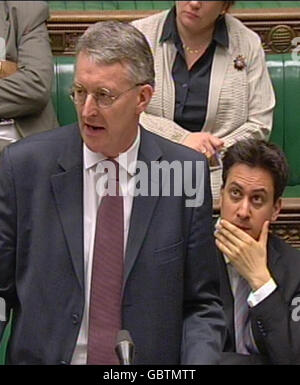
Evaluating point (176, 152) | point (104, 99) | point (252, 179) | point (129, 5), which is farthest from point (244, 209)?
point (129, 5)

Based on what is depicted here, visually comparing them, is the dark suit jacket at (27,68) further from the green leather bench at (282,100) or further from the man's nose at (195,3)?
the man's nose at (195,3)

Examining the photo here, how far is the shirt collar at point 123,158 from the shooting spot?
39.8 inches

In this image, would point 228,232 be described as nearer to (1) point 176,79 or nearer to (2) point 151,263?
(2) point 151,263

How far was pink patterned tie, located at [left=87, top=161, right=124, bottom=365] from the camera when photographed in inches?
39.2

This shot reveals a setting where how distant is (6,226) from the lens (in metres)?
0.98

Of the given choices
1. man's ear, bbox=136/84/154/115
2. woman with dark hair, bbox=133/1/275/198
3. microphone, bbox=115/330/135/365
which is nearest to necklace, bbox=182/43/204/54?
woman with dark hair, bbox=133/1/275/198

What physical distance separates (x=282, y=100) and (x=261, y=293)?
65 centimetres

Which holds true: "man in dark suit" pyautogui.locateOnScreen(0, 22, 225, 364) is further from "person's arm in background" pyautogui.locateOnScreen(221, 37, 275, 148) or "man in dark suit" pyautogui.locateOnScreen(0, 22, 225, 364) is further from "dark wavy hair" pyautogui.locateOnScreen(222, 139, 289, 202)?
"person's arm in background" pyautogui.locateOnScreen(221, 37, 275, 148)

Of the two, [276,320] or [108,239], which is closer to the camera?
[108,239]

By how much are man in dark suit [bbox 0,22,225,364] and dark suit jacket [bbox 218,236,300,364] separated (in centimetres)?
19

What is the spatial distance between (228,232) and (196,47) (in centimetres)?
46

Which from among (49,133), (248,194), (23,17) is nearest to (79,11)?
(23,17)

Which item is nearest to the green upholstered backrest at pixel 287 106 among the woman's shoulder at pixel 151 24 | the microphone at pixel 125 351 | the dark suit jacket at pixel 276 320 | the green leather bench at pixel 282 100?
the green leather bench at pixel 282 100

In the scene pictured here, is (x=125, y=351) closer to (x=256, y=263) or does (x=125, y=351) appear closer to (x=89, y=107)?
(x=89, y=107)
